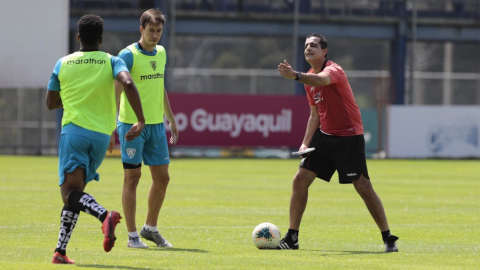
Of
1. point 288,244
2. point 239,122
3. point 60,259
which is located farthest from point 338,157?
point 239,122

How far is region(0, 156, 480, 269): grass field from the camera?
8.64 metres

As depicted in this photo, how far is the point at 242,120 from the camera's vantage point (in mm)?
32875

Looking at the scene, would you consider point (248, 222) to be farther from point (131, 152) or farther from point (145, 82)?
point (145, 82)

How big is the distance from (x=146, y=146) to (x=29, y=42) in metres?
25.2

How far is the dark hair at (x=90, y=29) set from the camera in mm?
7977

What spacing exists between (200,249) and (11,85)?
25751mm

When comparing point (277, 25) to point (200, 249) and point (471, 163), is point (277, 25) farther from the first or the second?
point (200, 249)

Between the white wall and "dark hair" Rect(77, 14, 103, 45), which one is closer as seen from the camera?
"dark hair" Rect(77, 14, 103, 45)

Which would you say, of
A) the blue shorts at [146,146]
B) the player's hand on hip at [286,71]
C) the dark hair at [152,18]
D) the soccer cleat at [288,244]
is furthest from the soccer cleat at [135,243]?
the player's hand on hip at [286,71]

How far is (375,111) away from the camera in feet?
111

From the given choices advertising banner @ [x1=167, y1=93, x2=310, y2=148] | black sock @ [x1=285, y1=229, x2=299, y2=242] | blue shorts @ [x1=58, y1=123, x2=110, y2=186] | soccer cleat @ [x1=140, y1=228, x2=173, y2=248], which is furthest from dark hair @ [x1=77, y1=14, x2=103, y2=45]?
advertising banner @ [x1=167, y1=93, x2=310, y2=148]

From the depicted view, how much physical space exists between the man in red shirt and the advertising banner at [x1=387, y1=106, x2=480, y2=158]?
24.1 m

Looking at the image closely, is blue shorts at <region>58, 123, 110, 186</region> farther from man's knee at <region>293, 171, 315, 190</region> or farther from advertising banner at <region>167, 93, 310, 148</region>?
advertising banner at <region>167, 93, 310, 148</region>

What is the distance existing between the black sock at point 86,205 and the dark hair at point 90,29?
1.27 metres
